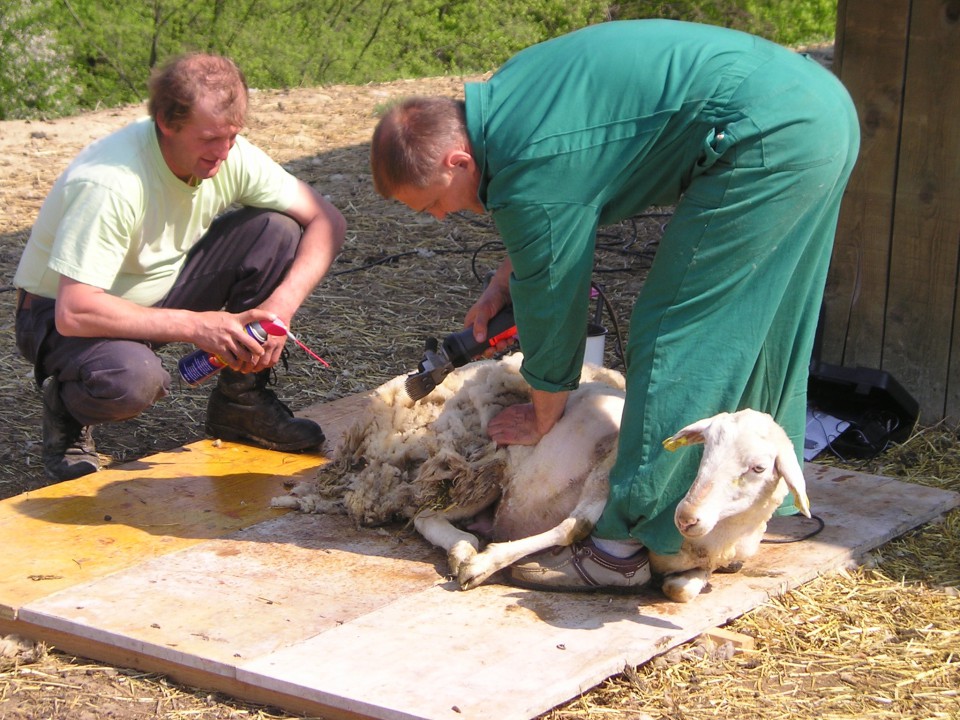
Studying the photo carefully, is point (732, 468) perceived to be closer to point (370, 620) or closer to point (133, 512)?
point (370, 620)

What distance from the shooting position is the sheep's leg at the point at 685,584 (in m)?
3.45

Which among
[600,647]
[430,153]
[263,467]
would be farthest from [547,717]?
[263,467]

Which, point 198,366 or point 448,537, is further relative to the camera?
point 198,366

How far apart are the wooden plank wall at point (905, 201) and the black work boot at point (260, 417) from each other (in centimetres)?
242

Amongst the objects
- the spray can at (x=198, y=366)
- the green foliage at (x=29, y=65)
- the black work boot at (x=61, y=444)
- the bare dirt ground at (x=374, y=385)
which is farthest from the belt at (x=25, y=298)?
the green foliage at (x=29, y=65)

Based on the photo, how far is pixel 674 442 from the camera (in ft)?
10.5

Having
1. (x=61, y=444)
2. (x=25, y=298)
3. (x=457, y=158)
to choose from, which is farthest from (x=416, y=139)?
(x=61, y=444)

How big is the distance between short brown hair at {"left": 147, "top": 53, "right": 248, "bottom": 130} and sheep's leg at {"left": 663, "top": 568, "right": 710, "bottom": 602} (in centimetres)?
212

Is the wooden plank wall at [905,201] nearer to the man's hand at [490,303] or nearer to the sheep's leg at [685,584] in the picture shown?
the man's hand at [490,303]

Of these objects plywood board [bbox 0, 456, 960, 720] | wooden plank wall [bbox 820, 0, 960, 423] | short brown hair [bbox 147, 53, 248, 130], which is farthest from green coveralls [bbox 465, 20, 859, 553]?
Result: wooden plank wall [bbox 820, 0, 960, 423]

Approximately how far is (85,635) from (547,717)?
133 centimetres

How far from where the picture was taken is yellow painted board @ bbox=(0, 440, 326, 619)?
3.68 meters

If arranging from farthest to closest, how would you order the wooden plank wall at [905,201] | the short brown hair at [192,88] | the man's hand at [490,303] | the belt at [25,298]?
the wooden plank wall at [905,201]
the belt at [25,298]
the short brown hair at [192,88]
the man's hand at [490,303]

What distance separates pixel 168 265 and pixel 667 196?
207cm
